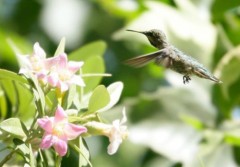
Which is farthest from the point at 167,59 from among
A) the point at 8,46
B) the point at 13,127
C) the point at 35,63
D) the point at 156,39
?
the point at 8,46

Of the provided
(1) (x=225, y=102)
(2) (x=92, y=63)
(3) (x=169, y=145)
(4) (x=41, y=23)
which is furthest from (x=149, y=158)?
(4) (x=41, y=23)

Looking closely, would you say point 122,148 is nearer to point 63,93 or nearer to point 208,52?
point 208,52

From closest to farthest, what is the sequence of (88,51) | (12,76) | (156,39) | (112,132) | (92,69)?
(12,76), (112,132), (156,39), (92,69), (88,51)

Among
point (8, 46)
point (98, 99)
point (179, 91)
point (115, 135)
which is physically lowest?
point (8, 46)

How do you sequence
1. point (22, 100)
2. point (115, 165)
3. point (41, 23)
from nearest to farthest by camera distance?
point (22, 100) → point (115, 165) → point (41, 23)

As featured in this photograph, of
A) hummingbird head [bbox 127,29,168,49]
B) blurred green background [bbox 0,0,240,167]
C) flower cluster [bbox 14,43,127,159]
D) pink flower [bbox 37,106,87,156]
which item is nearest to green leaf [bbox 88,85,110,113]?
flower cluster [bbox 14,43,127,159]

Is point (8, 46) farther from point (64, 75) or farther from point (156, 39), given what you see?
point (64, 75)

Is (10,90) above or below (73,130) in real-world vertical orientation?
below

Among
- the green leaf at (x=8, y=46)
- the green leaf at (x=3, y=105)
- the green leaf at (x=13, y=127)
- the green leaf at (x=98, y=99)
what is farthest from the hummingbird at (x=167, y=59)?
the green leaf at (x=8, y=46)
